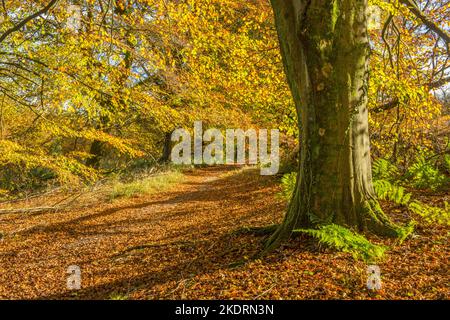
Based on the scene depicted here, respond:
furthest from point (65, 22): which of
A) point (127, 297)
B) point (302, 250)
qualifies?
point (302, 250)

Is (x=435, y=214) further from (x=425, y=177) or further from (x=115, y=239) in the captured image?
(x=115, y=239)

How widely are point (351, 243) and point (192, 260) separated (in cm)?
204

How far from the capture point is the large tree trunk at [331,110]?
3693 mm

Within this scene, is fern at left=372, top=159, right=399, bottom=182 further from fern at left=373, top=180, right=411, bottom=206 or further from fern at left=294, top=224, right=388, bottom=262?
fern at left=294, top=224, right=388, bottom=262

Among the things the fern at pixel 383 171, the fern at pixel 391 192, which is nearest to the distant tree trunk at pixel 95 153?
the fern at pixel 383 171

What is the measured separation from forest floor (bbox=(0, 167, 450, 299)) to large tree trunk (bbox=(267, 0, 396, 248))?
14.3 inches

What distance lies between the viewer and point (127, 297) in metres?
3.60

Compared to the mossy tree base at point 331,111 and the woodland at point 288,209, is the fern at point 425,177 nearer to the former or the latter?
the woodland at point 288,209

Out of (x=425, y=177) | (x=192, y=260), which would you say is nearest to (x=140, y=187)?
(x=192, y=260)

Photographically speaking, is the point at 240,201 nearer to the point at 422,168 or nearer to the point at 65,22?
the point at 422,168

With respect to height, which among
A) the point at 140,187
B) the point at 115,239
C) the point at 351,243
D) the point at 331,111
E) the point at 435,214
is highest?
the point at 331,111

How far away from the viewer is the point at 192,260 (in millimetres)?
4477

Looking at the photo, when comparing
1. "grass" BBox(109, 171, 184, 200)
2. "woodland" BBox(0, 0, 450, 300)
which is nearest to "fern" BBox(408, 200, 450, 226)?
"woodland" BBox(0, 0, 450, 300)
